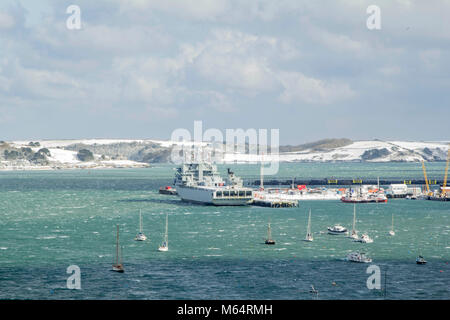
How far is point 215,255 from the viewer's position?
72250 millimetres

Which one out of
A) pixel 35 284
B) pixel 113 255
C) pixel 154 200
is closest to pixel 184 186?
pixel 154 200

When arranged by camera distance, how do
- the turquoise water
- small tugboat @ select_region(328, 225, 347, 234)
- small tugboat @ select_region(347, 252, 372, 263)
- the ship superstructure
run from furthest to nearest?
the ship superstructure, small tugboat @ select_region(328, 225, 347, 234), small tugboat @ select_region(347, 252, 372, 263), the turquoise water

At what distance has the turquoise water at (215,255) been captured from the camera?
54.7 meters

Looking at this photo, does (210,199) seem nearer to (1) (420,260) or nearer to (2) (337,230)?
(2) (337,230)

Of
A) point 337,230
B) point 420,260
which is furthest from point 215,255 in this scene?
point 337,230

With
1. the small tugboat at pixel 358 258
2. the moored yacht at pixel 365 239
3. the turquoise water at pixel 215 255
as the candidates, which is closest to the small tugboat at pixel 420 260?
the turquoise water at pixel 215 255

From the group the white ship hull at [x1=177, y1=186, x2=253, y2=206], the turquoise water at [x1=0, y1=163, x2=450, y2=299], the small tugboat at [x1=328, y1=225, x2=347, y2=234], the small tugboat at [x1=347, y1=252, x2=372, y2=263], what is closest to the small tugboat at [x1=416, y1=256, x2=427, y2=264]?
the turquoise water at [x1=0, y1=163, x2=450, y2=299]

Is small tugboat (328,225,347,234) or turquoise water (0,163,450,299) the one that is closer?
turquoise water (0,163,450,299)

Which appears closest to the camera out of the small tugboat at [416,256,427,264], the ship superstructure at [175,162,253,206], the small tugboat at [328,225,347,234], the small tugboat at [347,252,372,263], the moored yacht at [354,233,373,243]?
the small tugboat at [416,256,427,264]

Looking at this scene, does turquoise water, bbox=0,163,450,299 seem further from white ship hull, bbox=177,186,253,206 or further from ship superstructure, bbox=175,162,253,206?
ship superstructure, bbox=175,162,253,206

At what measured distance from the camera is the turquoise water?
54719mm

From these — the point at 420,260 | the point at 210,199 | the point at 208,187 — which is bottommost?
the point at 420,260

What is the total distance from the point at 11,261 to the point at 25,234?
24.3 meters
